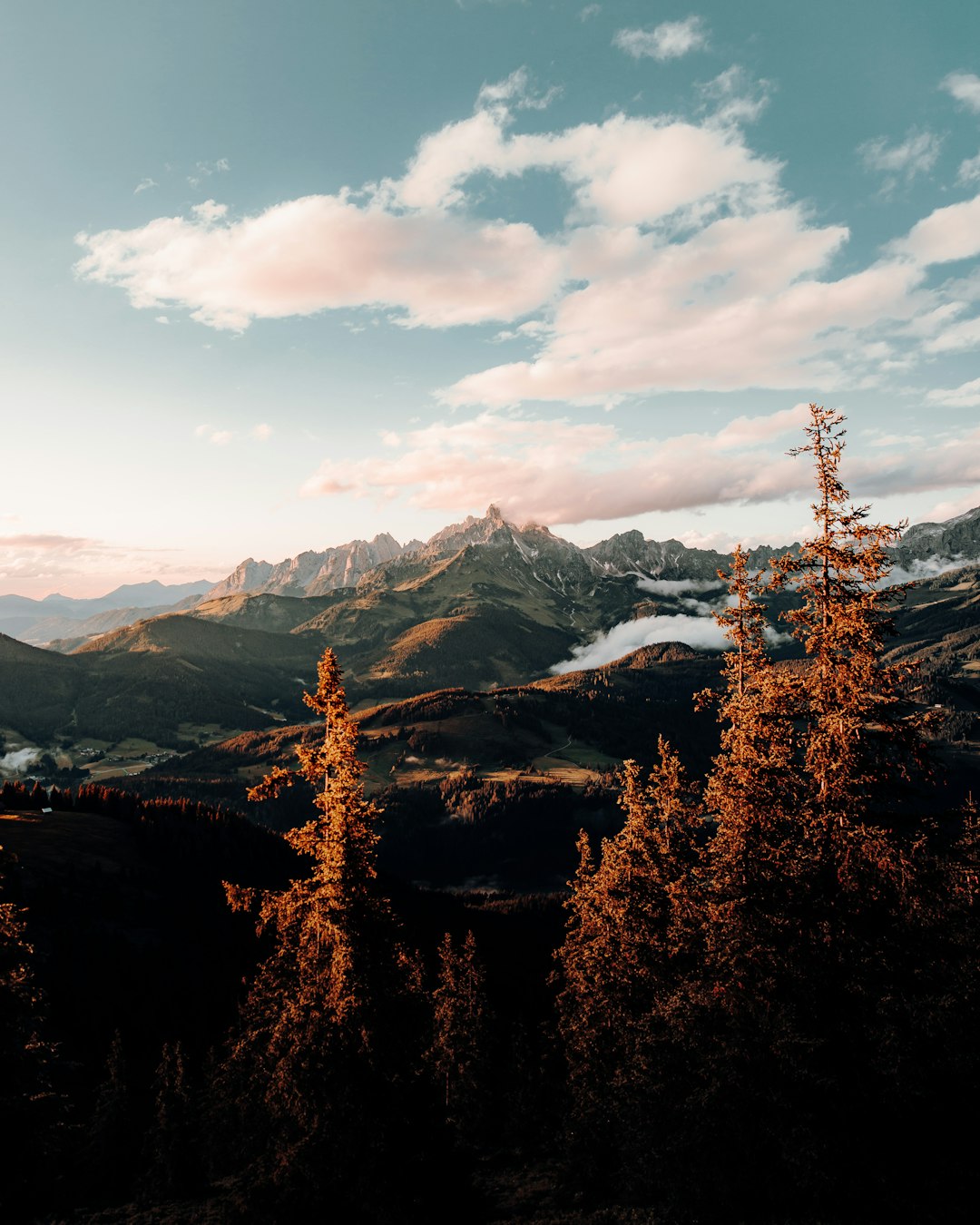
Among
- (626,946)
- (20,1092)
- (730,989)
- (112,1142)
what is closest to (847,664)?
(730,989)

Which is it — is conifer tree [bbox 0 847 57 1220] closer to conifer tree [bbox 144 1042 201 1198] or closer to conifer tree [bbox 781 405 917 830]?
conifer tree [bbox 144 1042 201 1198]

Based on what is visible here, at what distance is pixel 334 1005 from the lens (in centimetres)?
2122

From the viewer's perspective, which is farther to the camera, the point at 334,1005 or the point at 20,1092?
the point at 20,1092

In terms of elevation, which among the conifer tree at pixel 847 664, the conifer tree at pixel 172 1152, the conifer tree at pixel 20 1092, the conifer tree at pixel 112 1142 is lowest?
the conifer tree at pixel 112 1142

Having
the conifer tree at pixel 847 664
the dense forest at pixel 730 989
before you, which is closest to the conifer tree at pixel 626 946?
the dense forest at pixel 730 989

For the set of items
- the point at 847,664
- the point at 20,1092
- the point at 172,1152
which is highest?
the point at 847,664

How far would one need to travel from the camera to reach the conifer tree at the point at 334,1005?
20125mm

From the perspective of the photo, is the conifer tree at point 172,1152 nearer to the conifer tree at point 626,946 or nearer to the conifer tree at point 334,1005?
the conifer tree at point 626,946

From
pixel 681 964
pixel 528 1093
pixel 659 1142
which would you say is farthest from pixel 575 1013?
pixel 528 1093

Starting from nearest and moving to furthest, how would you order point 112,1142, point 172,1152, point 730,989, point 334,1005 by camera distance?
point 730,989, point 334,1005, point 172,1152, point 112,1142

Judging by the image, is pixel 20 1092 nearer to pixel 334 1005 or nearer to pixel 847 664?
pixel 334 1005

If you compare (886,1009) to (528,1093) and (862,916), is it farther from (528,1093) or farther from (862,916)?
(528,1093)

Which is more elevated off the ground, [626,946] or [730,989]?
[730,989]

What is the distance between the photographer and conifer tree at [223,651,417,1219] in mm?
20125
